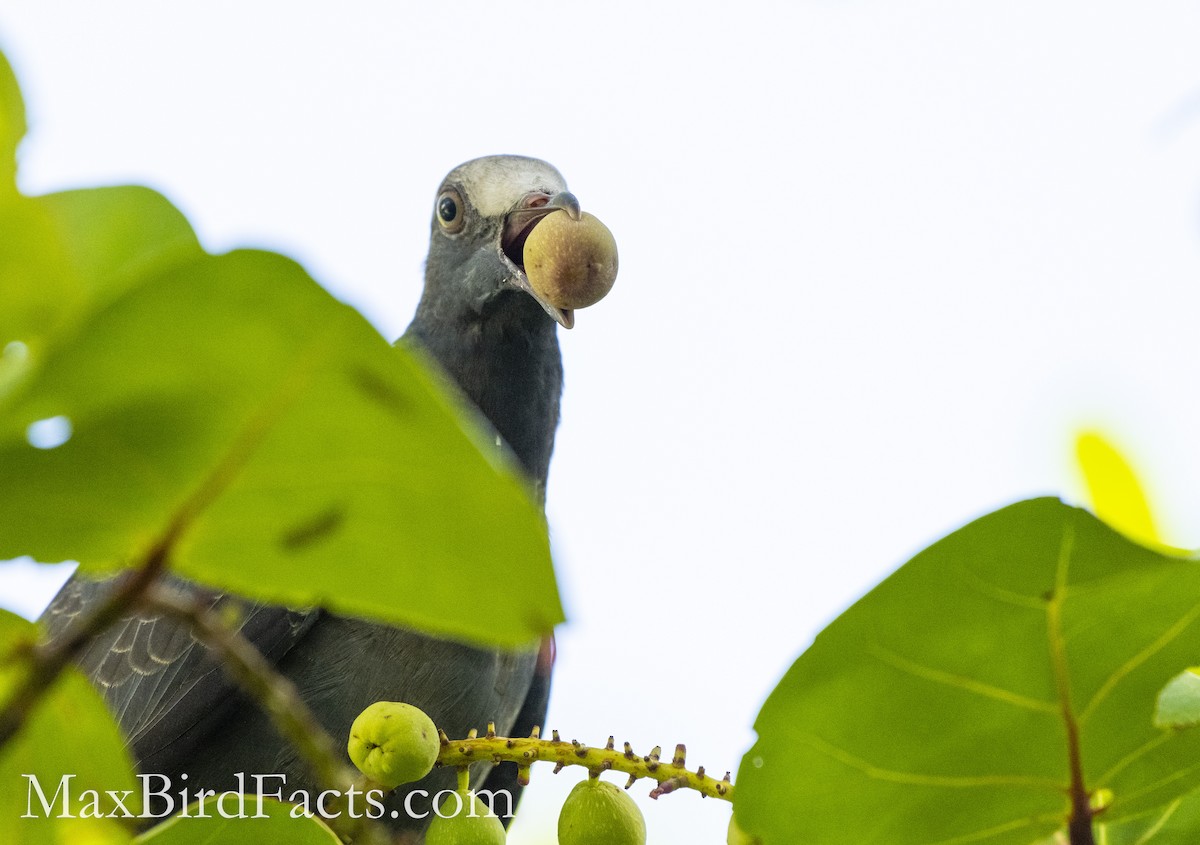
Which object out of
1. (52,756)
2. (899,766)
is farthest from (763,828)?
(52,756)

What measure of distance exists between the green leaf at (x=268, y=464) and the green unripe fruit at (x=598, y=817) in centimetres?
58

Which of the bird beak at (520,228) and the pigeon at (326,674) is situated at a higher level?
the bird beak at (520,228)

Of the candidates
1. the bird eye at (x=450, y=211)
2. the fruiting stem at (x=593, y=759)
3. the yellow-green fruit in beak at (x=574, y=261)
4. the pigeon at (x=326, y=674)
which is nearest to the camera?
the fruiting stem at (x=593, y=759)

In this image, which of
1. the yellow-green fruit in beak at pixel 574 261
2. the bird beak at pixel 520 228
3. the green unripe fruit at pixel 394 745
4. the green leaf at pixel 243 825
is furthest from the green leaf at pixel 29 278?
the bird beak at pixel 520 228

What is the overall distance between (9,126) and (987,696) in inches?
22.8

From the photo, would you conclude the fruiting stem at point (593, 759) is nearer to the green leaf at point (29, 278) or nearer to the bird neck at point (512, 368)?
the green leaf at point (29, 278)

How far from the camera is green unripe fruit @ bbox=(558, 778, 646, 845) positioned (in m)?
1.10

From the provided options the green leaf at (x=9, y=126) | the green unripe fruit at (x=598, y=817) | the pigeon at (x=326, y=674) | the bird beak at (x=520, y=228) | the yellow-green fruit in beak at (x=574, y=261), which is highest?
the bird beak at (x=520, y=228)

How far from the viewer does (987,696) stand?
70 cm

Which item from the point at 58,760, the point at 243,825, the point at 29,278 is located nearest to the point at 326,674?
the point at 243,825

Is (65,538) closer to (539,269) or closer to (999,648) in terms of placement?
(999,648)

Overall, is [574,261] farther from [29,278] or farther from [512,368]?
[29,278]

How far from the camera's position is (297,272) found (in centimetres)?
49

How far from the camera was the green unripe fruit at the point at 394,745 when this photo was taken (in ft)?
3.54
